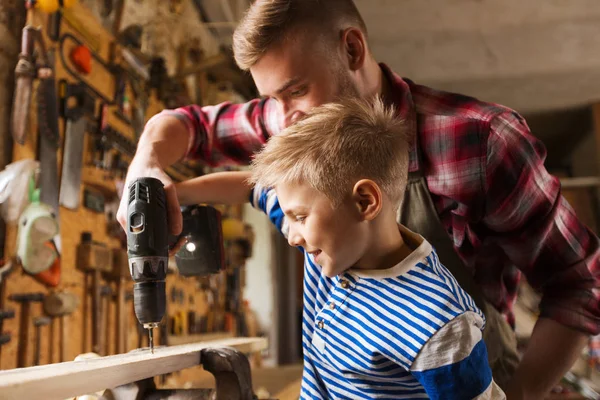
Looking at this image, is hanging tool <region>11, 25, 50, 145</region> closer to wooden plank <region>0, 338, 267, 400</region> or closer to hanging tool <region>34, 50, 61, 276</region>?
hanging tool <region>34, 50, 61, 276</region>

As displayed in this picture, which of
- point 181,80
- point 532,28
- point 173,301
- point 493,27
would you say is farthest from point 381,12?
point 173,301

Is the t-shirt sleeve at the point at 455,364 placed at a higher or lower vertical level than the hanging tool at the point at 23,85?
lower

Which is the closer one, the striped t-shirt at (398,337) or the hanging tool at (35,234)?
the striped t-shirt at (398,337)

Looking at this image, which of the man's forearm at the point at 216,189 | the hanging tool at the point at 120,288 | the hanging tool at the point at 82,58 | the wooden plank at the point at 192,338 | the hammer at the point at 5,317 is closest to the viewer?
the man's forearm at the point at 216,189

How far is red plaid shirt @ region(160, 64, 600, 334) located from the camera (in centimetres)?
121

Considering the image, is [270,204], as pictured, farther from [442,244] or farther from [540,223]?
[540,223]

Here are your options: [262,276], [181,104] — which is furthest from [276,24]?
[262,276]

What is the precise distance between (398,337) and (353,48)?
2.20 feet

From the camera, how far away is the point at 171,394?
1253mm

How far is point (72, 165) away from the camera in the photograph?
2258 mm

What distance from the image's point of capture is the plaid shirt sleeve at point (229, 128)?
62.8 inches

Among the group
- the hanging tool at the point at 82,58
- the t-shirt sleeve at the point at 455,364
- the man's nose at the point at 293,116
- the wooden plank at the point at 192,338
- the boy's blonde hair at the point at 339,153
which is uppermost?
the hanging tool at the point at 82,58

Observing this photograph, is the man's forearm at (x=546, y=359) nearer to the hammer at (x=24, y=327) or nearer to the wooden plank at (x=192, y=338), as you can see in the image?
the hammer at (x=24, y=327)

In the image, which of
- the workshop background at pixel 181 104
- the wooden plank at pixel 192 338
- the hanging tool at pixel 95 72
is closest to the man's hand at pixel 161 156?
the workshop background at pixel 181 104
